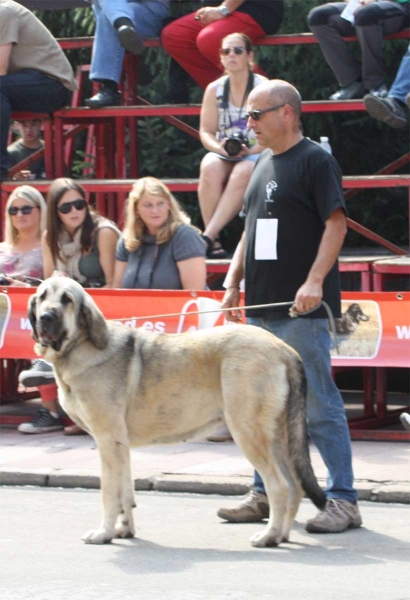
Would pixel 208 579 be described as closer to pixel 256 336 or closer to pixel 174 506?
pixel 256 336

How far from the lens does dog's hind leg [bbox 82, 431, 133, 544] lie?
243 inches

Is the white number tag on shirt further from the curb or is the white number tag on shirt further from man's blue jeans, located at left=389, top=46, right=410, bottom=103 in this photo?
man's blue jeans, located at left=389, top=46, right=410, bottom=103

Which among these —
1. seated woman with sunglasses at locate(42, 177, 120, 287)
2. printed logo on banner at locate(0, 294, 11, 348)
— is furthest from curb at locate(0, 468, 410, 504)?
seated woman with sunglasses at locate(42, 177, 120, 287)

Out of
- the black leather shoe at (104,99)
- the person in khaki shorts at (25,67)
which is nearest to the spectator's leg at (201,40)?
the black leather shoe at (104,99)

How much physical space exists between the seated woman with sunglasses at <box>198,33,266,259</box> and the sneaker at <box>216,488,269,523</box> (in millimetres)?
3759

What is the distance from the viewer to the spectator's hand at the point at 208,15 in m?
11.3

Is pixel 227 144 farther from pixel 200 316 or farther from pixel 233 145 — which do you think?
pixel 200 316

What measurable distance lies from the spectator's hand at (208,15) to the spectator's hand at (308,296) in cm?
574

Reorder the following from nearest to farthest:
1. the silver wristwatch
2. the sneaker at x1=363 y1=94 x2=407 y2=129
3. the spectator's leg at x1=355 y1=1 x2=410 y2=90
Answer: the sneaker at x1=363 y1=94 x2=407 y2=129 < the spectator's leg at x1=355 y1=1 x2=410 y2=90 < the silver wristwatch

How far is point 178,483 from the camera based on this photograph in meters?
7.59

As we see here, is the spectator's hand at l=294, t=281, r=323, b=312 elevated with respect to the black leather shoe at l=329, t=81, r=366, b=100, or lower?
lower

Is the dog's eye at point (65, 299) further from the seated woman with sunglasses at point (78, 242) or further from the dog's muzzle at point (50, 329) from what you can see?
the seated woman with sunglasses at point (78, 242)

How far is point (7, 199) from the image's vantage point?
11.0 m

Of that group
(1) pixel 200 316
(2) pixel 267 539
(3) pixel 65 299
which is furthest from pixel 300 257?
(1) pixel 200 316
